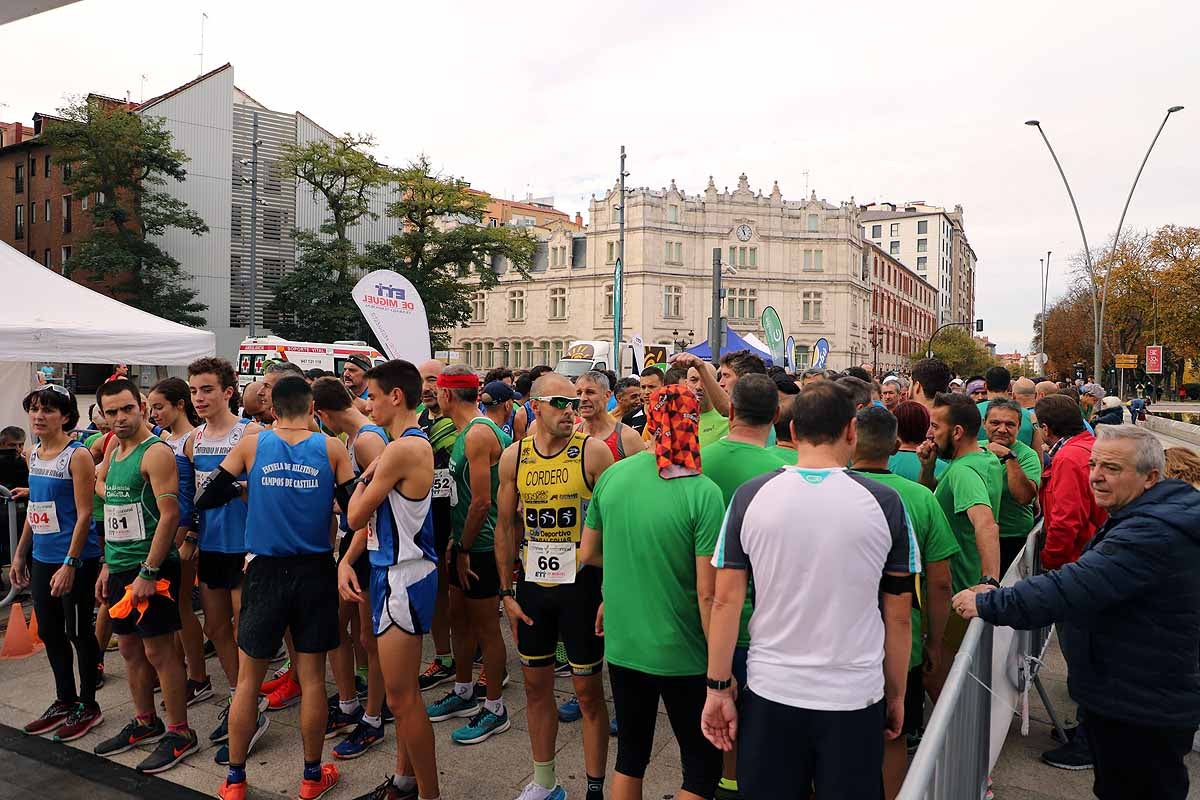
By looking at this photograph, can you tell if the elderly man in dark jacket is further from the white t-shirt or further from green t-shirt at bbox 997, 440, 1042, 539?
green t-shirt at bbox 997, 440, 1042, 539

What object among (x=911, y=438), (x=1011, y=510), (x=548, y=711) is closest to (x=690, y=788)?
(x=548, y=711)

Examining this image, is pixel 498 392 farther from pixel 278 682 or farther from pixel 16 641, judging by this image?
pixel 16 641

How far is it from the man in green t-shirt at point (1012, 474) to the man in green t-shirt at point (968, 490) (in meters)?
0.39

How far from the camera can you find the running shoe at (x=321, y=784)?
404 centimetres

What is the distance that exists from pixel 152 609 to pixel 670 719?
3099 millimetres

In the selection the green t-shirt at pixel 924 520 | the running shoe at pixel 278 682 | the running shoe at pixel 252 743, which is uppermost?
the green t-shirt at pixel 924 520

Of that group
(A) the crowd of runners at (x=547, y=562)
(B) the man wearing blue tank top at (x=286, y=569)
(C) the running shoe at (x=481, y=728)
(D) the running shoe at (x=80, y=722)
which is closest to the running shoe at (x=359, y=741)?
(A) the crowd of runners at (x=547, y=562)

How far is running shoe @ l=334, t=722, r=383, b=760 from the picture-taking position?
4.51 m

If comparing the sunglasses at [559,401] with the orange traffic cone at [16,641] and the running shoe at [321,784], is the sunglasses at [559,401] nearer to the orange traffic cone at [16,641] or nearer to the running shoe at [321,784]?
the running shoe at [321,784]

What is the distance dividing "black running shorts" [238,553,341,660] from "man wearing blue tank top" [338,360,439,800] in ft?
0.62

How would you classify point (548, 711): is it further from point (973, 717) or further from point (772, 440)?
point (772, 440)

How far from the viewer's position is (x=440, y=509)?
5.00 metres

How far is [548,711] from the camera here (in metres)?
3.88

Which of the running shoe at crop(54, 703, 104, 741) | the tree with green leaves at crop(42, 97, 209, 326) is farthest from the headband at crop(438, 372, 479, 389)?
the tree with green leaves at crop(42, 97, 209, 326)
